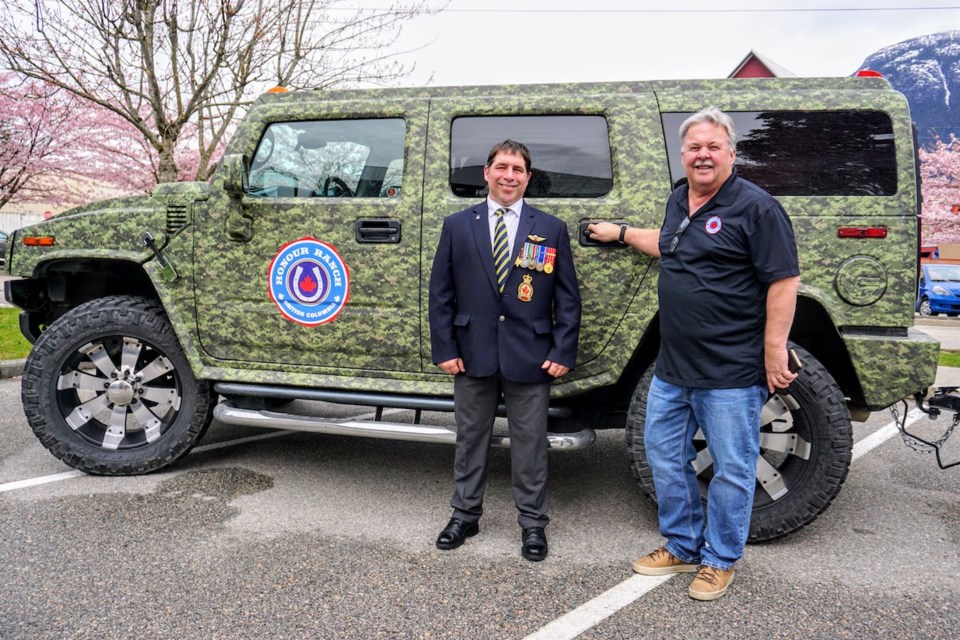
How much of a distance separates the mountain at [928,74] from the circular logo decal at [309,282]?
433ft

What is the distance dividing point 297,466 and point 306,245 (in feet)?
4.57

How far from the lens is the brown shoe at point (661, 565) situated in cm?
288

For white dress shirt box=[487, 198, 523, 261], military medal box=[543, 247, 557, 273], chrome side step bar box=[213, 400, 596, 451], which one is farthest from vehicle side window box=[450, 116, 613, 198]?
chrome side step bar box=[213, 400, 596, 451]

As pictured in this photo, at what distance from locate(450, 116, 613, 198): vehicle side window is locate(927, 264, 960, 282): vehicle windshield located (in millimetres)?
18767

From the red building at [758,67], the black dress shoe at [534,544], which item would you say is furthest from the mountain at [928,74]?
the black dress shoe at [534,544]

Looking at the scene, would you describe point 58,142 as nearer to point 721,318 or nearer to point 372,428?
point 372,428

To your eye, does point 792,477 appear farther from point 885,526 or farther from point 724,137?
point 724,137

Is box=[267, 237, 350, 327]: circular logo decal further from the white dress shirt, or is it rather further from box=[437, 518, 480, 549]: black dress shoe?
box=[437, 518, 480, 549]: black dress shoe

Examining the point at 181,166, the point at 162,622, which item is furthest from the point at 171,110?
the point at 162,622

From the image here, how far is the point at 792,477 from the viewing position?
3.13 m

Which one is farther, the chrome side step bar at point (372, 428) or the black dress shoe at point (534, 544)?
the chrome side step bar at point (372, 428)

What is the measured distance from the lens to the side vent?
3.75m

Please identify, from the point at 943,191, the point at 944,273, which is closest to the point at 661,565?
the point at 944,273

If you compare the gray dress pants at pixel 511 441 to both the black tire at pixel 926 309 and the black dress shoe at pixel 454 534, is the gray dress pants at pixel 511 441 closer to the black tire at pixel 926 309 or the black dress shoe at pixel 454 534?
the black dress shoe at pixel 454 534
